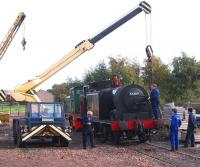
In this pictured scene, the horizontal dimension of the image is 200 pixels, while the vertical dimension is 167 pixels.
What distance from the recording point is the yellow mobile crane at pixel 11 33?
4091cm

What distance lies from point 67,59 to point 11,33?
13.9m

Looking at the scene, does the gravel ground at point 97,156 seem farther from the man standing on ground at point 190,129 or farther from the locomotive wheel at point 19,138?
the man standing on ground at point 190,129

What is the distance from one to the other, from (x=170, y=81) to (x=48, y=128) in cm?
4536

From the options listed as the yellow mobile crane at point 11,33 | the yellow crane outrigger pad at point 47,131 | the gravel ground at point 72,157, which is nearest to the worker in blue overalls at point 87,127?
the gravel ground at point 72,157

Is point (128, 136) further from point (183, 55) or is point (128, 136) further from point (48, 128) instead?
point (183, 55)

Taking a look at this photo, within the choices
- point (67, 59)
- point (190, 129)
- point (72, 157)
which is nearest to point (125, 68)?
point (67, 59)

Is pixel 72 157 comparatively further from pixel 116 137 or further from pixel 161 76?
pixel 161 76

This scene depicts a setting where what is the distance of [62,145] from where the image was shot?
22266 mm

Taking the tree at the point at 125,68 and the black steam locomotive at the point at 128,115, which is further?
the tree at the point at 125,68

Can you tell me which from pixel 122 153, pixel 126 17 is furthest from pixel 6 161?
pixel 126 17

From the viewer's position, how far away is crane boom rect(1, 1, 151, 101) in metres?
29.1

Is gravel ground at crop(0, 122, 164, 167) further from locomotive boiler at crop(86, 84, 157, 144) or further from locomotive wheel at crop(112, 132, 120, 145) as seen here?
locomotive boiler at crop(86, 84, 157, 144)

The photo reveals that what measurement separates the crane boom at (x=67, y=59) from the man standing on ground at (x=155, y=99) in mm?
7721

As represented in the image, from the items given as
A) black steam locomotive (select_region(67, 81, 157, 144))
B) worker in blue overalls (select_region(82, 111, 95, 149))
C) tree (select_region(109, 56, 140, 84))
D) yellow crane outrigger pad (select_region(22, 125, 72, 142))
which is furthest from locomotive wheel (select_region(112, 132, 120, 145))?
tree (select_region(109, 56, 140, 84))
